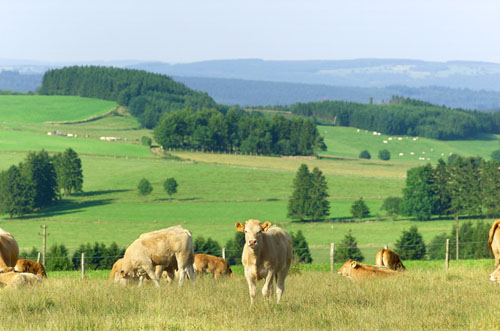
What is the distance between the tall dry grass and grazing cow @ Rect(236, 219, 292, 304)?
1.34 ft

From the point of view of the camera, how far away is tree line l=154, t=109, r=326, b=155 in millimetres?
172125

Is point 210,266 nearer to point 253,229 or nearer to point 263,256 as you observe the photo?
point 263,256

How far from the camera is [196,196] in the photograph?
11731cm

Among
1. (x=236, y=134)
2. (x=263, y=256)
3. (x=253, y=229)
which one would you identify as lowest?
(x=236, y=134)

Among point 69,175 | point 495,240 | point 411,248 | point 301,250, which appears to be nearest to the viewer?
point 495,240

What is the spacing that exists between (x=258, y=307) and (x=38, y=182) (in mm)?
107680

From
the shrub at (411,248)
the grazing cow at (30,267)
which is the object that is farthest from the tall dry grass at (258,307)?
the shrub at (411,248)

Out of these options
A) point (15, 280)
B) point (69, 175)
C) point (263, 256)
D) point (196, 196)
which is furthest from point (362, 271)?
point (69, 175)

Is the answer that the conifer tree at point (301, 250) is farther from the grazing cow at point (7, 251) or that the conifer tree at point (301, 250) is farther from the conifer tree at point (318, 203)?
the grazing cow at point (7, 251)

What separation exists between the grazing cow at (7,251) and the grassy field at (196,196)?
48.5 metres

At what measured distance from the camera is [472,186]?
413ft

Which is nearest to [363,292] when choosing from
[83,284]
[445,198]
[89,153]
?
[83,284]

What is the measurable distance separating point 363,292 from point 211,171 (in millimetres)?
115608

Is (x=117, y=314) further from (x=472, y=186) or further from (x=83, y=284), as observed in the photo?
(x=472, y=186)
